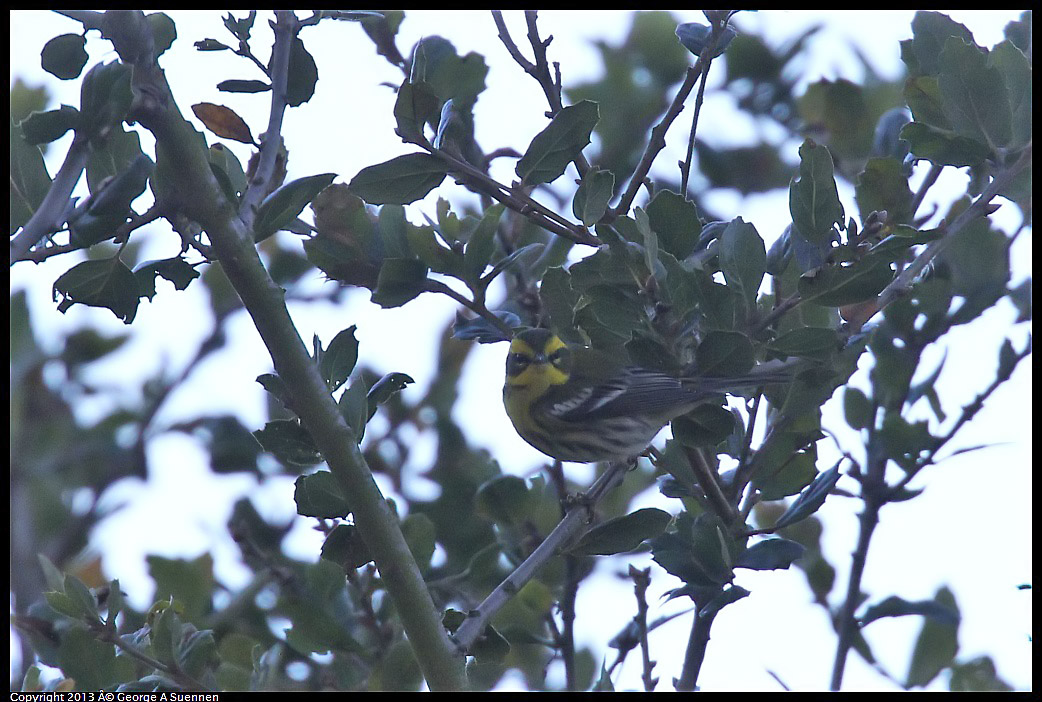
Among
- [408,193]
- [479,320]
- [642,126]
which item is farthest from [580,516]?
[642,126]


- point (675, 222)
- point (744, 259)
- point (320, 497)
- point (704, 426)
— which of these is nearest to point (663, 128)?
point (675, 222)

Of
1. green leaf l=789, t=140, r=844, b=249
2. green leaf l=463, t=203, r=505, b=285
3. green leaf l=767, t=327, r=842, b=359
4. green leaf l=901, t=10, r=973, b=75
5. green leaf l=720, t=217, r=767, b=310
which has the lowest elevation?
green leaf l=767, t=327, r=842, b=359

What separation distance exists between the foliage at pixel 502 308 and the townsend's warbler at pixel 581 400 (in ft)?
1.84

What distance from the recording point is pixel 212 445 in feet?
12.4

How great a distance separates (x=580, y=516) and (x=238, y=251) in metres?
0.97

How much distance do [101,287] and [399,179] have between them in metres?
0.63

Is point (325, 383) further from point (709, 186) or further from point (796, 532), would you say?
point (709, 186)

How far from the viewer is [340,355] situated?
2045mm

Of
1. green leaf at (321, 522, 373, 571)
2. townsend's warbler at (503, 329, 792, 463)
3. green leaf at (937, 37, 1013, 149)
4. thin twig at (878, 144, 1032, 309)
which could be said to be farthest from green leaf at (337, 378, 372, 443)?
green leaf at (937, 37, 1013, 149)

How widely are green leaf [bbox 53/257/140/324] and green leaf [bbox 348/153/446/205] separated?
488 millimetres

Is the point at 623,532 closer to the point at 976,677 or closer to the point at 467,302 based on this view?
the point at 467,302

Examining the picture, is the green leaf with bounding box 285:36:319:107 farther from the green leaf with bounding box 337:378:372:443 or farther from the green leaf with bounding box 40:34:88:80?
the green leaf with bounding box 337:378:372:443

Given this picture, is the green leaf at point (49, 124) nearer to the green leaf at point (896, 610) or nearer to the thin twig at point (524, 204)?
the thin twig at point (524, 204)

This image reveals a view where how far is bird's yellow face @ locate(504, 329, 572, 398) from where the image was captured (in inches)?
166
